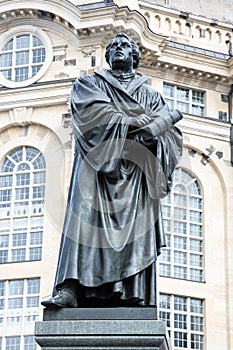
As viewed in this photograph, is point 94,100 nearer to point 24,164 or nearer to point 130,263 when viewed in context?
point 130,263

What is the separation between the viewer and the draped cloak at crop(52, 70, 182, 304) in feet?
18.7

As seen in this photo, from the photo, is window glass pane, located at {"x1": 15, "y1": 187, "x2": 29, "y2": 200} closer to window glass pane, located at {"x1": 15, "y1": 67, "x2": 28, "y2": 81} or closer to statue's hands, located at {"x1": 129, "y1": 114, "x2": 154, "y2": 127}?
window glass pane, located at {"x1": 15, "y1": 67, "x2": 28, "y2": 81}

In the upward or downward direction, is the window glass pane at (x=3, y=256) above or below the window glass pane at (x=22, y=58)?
below

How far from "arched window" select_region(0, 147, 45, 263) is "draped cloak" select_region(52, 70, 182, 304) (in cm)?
1965

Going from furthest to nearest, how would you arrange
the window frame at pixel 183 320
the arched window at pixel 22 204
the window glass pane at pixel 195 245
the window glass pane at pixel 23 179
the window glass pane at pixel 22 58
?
the window glass pane at pixel 22 58 < the window glass pane at pixel 195 245 < the window glass pane at pixel 23 179 < the arched window at pixel 22 204 < the window frame at pixel 183 320

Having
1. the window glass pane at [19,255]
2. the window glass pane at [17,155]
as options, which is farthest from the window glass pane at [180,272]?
the window glass pane at [17,155]

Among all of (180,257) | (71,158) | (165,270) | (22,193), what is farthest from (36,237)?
(180,257)

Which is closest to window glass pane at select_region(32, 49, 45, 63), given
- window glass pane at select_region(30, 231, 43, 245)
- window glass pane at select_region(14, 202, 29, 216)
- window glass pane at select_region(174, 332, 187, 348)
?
window glass pane at select_region(14, 202, 29, 216)

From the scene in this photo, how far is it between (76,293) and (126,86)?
161cm

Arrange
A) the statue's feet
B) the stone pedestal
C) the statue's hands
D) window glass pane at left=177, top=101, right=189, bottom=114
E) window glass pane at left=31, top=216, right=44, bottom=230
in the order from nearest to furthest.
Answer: the stone pedestal, the statue's feet, the statue's hands, window glass pane at left=31, top=216, right=44, bottom=230, window glass pane at left=177, top=101, right=189, bottom=114

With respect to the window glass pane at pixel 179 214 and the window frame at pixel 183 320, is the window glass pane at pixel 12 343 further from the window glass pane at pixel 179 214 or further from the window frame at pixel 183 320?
the window glass pane at pixel 179 214

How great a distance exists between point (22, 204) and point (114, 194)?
2087cm

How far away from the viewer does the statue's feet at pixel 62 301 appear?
18.2ft

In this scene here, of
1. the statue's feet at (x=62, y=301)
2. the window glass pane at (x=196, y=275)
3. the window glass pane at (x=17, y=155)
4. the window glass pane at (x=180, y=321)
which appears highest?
the window glass pane at (x=17, y=155)
